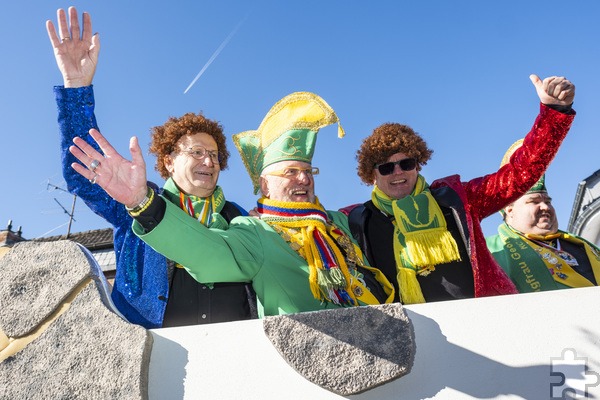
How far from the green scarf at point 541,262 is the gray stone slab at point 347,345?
2.01 meters

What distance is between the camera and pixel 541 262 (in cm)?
360

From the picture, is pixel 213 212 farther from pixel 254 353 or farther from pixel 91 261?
pixel 254 353

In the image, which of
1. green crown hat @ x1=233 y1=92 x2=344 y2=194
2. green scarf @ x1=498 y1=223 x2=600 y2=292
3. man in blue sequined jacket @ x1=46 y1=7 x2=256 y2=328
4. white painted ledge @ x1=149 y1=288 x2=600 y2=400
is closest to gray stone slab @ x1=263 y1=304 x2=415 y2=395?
white painted ledge @ x1=149 y1=288 x2=600 y2=400

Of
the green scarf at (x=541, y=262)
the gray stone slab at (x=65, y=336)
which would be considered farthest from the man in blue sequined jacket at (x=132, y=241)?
the green scarf at (x=541, y=262)

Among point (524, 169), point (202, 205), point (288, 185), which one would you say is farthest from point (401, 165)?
point (202, 205)

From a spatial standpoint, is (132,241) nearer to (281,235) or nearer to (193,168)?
(193,168)

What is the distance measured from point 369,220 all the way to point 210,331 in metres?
1.63

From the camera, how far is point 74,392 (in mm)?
1763

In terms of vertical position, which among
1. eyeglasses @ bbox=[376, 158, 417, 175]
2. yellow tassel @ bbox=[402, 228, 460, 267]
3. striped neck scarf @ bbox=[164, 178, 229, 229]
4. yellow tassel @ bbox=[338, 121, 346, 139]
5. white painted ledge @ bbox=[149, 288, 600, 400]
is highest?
yellow tassel @ bbox=[338, 121, 346, 139]

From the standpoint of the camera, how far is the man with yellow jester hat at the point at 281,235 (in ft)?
6.93

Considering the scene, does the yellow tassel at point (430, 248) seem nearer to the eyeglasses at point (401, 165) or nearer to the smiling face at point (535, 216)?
the eyeglasses at point (401, 165)

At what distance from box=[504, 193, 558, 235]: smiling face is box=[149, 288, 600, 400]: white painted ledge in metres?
2.11

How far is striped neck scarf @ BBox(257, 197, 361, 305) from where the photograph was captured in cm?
254

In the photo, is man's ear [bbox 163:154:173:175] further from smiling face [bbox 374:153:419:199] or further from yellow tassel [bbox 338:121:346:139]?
smiling face [bbox 374:153:419:199]
